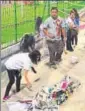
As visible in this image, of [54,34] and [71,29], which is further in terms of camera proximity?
[71,29]

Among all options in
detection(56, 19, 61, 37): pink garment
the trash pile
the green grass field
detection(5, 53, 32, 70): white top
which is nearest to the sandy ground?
the trash pile

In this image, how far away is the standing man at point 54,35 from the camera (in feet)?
28.2

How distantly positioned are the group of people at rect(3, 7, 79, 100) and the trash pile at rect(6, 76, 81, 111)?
0.45 m

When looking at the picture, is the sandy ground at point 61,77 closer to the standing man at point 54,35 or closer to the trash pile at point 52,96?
the trash pile at point 52,96

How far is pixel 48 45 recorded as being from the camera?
29.3 ft

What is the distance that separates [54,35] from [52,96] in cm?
250

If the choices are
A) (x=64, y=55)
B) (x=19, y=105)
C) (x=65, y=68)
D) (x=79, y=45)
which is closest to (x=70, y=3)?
(x=79, y=45)

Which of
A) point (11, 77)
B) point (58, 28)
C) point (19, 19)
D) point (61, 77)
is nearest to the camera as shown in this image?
point (11, 77)

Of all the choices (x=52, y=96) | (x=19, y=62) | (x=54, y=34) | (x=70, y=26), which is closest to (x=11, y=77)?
(x=19, y=62)

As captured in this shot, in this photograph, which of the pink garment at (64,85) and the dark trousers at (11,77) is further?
the pink garment at (64,85)

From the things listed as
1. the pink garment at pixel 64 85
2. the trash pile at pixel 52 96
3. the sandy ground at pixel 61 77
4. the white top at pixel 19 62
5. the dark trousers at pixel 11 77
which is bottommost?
the sandy ground at pixel 61 77

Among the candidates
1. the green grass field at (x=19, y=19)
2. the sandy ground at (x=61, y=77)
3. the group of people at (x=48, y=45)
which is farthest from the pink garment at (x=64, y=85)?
the green grass field at (x=19, y=19)

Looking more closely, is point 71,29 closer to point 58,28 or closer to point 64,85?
point 58,28

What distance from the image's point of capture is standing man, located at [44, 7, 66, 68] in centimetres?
860
